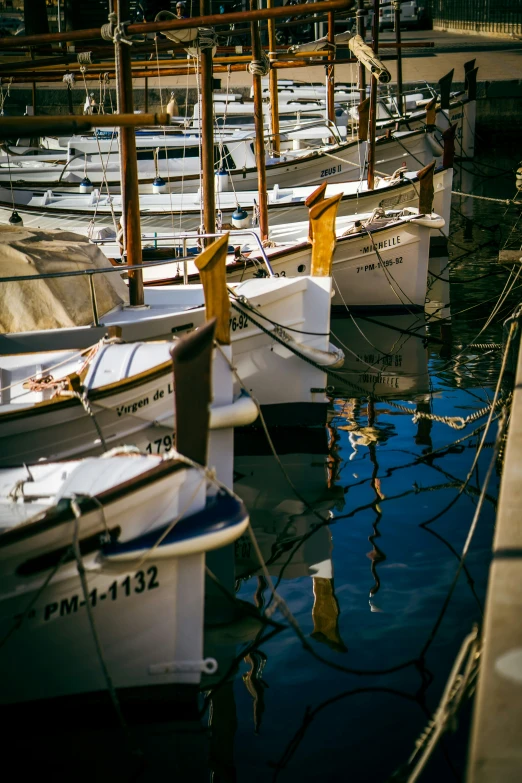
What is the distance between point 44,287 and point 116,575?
447cm

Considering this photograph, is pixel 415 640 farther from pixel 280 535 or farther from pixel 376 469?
pixel 376 469

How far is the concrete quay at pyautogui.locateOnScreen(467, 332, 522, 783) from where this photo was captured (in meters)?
3.13

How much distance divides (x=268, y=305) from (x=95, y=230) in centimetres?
544

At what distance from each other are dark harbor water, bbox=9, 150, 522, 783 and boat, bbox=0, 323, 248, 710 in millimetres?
322

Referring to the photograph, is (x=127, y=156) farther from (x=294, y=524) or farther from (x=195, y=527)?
(x=195, y=527)

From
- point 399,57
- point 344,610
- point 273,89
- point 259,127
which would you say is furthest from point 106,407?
point 399,57

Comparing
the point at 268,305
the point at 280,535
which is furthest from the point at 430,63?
the point at 280,535

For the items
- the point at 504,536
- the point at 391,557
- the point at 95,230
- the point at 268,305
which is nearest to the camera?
the point at 504,536

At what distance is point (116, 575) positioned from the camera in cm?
525

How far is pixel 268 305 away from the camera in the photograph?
32.1 feet

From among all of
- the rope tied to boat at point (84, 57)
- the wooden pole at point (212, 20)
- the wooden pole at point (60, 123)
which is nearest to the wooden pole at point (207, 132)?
the wooden pole at point (212, 20)

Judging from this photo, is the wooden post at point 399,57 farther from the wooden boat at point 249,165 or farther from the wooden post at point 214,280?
the wooden post at point 214,280

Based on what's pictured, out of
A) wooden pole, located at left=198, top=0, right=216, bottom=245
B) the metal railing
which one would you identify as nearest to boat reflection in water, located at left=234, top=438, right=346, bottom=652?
wooden pole, located at left=198, top=0, right=216, bottom=245

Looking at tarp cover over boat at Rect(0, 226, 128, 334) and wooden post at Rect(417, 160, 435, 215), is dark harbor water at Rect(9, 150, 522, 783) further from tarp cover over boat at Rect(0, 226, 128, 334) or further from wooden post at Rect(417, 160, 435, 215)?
wooden post at Rect(417, 160, 435, 215)
